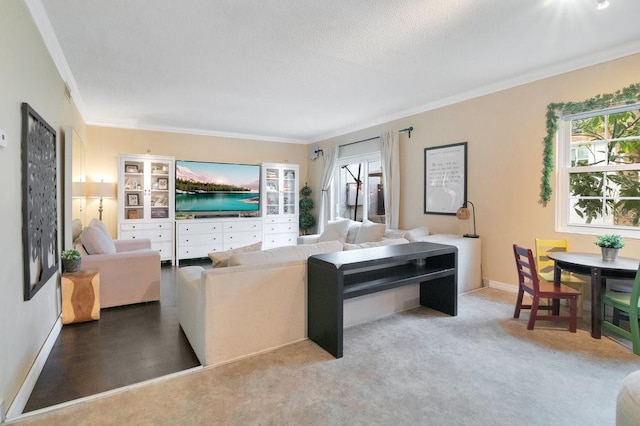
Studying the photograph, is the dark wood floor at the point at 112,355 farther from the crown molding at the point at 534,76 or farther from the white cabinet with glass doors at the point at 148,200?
the crown molding at the point at 534,76

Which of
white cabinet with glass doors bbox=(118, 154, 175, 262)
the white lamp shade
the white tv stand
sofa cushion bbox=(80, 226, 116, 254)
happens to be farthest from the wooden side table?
the white tv stand

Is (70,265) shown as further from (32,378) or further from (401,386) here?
(401,386)

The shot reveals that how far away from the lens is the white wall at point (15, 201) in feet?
5.92

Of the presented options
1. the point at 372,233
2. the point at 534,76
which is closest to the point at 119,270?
the point at 372,233

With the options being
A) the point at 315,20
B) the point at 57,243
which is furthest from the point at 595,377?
the point at 57,243

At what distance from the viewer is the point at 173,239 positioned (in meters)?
6.31

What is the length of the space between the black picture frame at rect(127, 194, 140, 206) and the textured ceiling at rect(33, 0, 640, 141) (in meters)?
1.63

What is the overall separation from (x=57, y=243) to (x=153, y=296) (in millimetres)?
1186

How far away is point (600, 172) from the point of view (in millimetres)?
3525

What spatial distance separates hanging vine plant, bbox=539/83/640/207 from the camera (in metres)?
3.18

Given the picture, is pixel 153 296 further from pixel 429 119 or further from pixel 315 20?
pixel 429 119

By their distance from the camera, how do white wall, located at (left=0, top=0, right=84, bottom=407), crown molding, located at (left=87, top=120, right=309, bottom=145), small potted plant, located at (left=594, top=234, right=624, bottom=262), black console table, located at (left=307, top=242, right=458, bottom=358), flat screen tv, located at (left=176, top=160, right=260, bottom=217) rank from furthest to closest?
flat screen tv, located at (left=176, top=160, right=260, bottom=217), crown molding, located at (left=87, top=120, right=309, bottom=145), small potted plant, located at (left=594, top=234, right=624, bottom=262), black console table, located at (left=307, top=242, right=458, bottom=358), white wall, located at (left=0, top=0, right=84, bottom=407)

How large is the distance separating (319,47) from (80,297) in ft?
11.2

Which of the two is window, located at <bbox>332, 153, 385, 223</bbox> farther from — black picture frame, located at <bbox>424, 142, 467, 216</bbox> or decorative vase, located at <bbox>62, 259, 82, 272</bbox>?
decorative vase, located at <bbox>62, 259, 82, 272</bbox>
